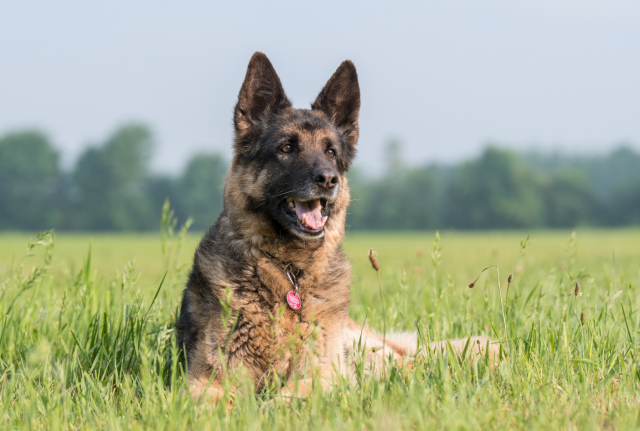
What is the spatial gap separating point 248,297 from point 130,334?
1036 mm

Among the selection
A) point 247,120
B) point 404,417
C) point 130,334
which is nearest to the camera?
point 404,417

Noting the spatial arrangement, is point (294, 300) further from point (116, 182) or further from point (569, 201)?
point (116, 182)

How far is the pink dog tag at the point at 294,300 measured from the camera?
3623 millimetres

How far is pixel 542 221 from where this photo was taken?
77.9 meters

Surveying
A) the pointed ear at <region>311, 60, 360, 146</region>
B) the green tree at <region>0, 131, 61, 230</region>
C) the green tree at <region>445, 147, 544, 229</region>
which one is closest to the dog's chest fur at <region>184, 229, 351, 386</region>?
the pointed ear at <region>311, 60, 360, 146</region>

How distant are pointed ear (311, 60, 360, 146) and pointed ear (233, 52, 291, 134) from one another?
33 centimetres

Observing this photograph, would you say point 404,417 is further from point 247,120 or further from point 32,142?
point 32,142

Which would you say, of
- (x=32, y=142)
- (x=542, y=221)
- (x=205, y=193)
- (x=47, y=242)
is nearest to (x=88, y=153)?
(x=32, y=142)

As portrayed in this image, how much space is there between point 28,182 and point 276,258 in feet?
276

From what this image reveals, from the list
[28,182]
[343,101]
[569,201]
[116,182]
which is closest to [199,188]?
[116,182]

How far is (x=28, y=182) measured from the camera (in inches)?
3044

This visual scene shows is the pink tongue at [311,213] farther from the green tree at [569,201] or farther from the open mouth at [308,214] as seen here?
the green tree at [569,201]

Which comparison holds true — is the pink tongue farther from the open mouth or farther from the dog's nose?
the dog's nose

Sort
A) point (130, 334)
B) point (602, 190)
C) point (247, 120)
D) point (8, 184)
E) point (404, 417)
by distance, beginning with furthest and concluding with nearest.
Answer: point (602, 190) → point (8, 184) → point (247, 120) → point (130, 334) → point (404, 417)
